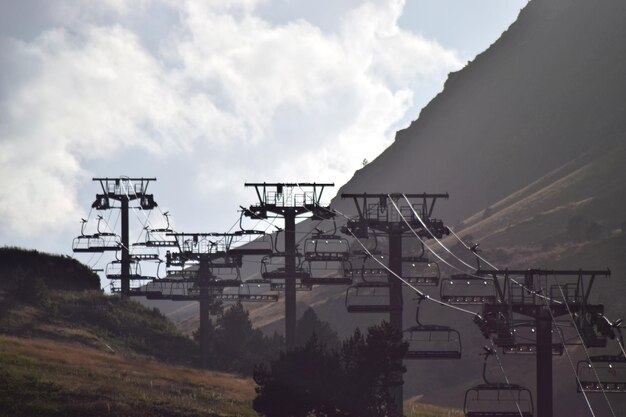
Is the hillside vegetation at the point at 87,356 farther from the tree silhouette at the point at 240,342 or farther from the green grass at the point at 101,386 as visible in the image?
the tree silhouette at the point at 240,342

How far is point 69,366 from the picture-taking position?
276ft

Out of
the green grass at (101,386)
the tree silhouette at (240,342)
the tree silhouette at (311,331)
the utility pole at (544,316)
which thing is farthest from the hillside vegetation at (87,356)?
the tree silhouette at (311,331)

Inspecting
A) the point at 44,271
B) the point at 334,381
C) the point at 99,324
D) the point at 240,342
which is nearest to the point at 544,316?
the point at 334,381

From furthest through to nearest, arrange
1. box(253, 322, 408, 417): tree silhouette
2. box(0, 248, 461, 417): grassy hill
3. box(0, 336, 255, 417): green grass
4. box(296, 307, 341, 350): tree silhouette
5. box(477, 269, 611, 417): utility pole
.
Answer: box(296, 307, 341, 350): tree silhouette → box(0, 248, 461, 417): grassy hill → box(0, 336, 255, 417): green grass → box(253, 322, 408, 417): tree silhouette → box(477, 269, 611, 417): utility pole

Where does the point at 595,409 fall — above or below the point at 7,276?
below

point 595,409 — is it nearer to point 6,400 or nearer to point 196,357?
point 196,357

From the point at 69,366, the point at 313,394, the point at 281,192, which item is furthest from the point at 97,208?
the point at 313,394

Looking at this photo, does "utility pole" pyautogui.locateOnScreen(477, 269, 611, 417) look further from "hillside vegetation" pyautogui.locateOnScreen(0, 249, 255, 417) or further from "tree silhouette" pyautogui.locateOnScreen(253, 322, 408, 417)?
"hillside vegetation" pyautogui.locateOnScreen(0, 249, 255, 417)

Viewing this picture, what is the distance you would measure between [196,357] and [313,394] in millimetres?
46520

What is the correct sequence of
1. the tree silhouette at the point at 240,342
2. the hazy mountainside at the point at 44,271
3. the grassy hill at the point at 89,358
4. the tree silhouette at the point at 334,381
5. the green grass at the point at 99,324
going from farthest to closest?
the tree silhouette at the point at 240,342 → the hazy mountainside at the point at 44,271 → the green grass at the point at 99,324 → the grassy hill at the point at 89,358 → the tree silhouette at the point at 334,381

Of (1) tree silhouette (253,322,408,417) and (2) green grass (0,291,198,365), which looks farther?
(2) green grass (0,291,198,365)

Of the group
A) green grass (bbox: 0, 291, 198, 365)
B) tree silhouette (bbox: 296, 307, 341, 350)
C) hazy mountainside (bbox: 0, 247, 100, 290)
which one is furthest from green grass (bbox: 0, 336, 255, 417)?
tree silhouette (bbox: 296, 307, 341, 350)

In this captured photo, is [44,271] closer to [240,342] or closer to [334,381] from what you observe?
[240,342]

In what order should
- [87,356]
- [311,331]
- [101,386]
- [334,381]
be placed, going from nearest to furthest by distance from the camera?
[334,381], [101,386], [87,356], [311,331]
